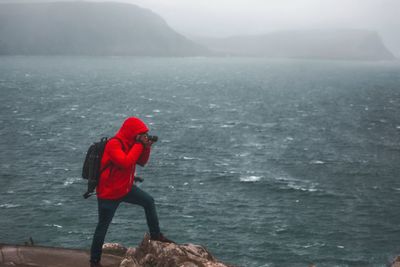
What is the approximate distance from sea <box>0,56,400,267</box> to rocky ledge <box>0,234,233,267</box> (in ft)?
72.9

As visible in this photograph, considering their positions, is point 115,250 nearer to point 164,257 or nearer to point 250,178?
point 164,257

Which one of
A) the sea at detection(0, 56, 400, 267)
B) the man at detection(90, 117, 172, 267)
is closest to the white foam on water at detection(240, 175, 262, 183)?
the sea at detection(0, 56, 400, 267)

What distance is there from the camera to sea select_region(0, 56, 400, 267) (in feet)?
121

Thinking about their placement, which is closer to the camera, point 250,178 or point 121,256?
point 121,256

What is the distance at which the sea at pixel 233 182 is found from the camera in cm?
3681

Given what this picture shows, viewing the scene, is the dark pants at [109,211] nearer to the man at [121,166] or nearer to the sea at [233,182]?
the man at [121,166]

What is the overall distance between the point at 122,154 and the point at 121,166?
9.1 inches

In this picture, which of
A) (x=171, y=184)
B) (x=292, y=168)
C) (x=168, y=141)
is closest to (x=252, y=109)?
(x=168, y=141)

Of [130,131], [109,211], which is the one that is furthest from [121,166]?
[109,211]

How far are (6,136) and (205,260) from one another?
6313 centimetres

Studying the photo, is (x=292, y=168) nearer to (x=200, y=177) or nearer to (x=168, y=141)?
(x=200, y=177)

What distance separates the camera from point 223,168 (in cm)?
5481

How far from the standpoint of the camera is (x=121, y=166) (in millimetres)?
9398

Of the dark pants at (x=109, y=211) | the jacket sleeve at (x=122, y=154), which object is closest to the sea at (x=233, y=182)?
the dark pants at (x=109, y=211)
